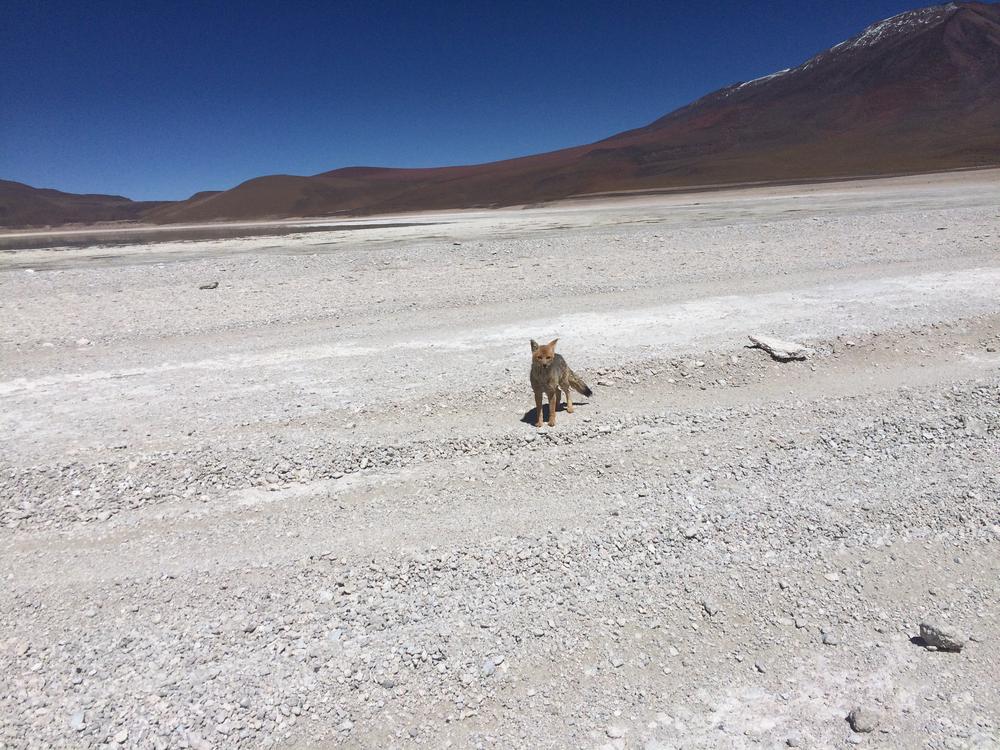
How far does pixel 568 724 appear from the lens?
2.85 meters

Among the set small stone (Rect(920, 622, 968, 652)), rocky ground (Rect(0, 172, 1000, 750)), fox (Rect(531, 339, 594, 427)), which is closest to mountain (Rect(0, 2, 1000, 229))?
rocky ground (Rect(0, 172, 1000, 750))

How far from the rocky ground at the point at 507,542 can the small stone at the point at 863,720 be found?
0.05 ft

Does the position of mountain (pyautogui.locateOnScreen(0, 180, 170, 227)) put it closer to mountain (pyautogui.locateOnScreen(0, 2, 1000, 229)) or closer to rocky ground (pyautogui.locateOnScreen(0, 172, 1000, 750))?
mountain (pyautogui.locateOnScreen(0, 2, 1000, 229))

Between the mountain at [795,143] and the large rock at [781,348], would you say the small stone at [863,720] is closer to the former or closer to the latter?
the large rock at [781,348]

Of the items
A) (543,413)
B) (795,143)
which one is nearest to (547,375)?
(543,413)

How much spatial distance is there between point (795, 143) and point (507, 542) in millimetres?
99630

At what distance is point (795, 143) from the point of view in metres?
87.1

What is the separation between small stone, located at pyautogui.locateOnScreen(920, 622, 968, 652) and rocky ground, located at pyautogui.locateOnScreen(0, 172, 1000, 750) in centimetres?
2

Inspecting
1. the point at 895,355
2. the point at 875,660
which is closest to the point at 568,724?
the point at 875,660

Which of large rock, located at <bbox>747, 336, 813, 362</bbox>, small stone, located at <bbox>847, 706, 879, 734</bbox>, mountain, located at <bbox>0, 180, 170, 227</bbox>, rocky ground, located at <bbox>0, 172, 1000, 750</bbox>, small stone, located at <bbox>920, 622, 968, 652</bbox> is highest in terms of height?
mountain, located at <bbox>0, 180, 170, 227</bbox>

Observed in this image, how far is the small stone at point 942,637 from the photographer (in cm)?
312

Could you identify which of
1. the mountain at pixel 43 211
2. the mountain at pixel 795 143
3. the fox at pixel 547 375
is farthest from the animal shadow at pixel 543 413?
the mountain at pixel 43 211

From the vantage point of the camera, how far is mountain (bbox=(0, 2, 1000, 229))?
70.5 m

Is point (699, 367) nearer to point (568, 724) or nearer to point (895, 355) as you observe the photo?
point (895, 355)
